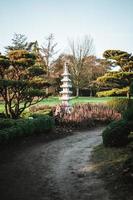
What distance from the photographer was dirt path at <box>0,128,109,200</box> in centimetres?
688

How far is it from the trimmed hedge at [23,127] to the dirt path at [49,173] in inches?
21.2

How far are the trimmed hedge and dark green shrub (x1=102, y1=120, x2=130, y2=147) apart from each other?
148 inches

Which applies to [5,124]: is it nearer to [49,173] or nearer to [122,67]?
[49,173]

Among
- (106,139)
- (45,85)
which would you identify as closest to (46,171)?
(106,139)

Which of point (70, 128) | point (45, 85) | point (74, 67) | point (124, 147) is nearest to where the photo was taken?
point (124, 147)

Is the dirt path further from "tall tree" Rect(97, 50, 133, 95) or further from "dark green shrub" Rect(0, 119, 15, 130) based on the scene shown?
"tall tree" Rect(97, 50, 133, 95)

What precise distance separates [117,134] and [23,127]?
4261 millimetres

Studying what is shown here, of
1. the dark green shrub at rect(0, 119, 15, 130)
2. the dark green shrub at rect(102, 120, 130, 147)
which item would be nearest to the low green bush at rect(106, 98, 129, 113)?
the dark green shrub at rect(0, 119, 15, 130)

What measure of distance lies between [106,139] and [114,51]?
16677 millimetres

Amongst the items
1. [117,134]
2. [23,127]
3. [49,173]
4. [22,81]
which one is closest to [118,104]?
[22,81]

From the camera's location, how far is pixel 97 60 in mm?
66062

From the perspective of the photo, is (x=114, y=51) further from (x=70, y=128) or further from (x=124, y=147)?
(x=124, y=147)

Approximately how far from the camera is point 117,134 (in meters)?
Answer: 10.9

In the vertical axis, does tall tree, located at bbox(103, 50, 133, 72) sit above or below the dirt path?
above
